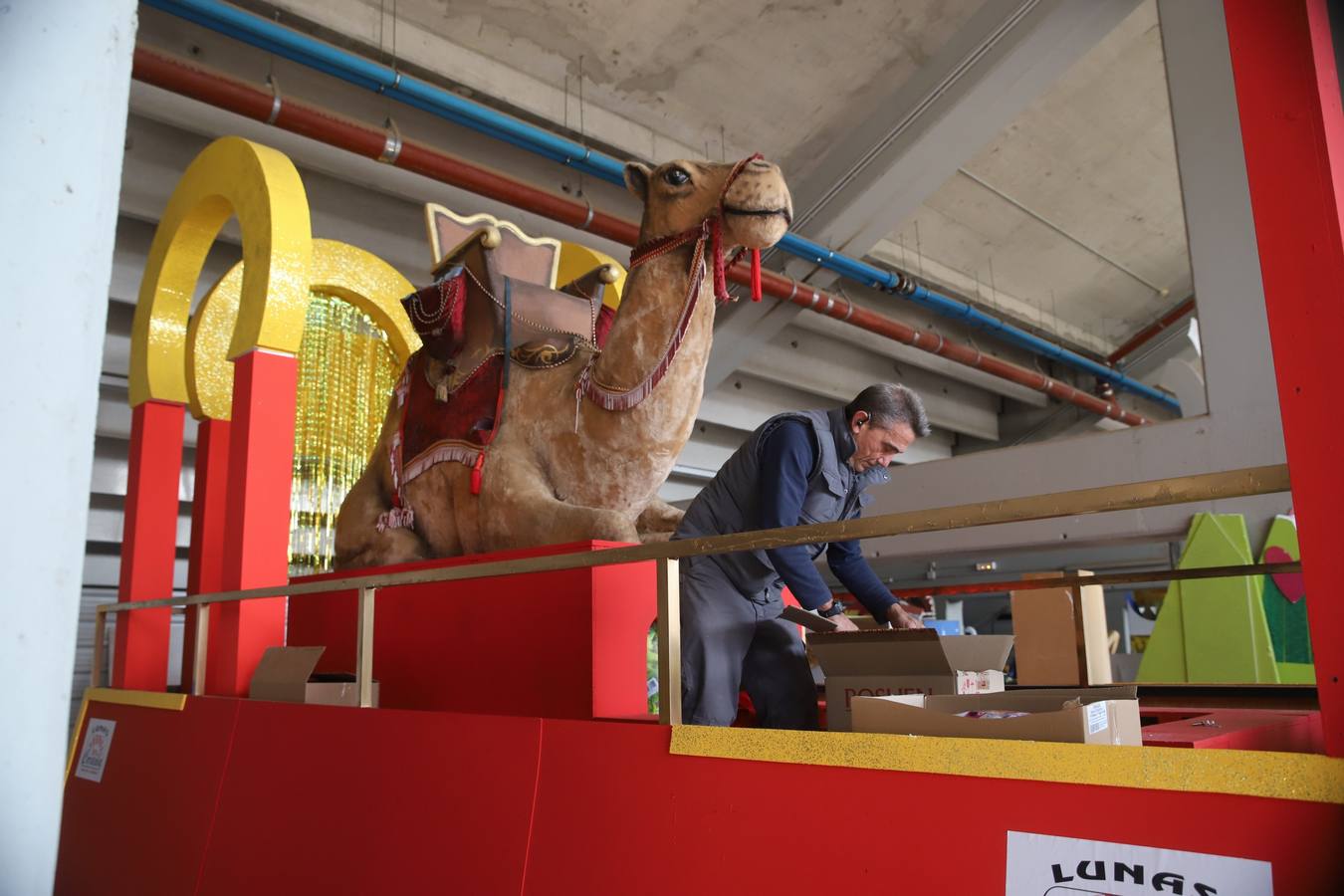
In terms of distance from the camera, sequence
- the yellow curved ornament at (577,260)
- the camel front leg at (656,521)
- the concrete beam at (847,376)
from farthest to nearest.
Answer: the concrete beam at (847,376)
the yellow curved ornament at (577,260)
the camel front leg at (656,521)

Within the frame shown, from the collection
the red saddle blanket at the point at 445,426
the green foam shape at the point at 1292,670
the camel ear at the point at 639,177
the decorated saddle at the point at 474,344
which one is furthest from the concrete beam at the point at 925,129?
the red saddle blanket at the point at 445,426

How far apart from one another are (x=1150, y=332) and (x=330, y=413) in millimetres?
10908

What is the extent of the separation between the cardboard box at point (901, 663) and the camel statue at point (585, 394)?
3.35ft

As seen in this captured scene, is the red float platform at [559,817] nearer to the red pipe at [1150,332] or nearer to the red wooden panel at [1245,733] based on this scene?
the red wooden panel at [1245,733]

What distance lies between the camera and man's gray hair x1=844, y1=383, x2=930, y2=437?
8.09ft

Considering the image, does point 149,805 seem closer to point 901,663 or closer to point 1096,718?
point 901,663

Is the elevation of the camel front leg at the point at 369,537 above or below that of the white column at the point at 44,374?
above

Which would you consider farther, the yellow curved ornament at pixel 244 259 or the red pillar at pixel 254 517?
the yellow curved ornament at pixel 244 259

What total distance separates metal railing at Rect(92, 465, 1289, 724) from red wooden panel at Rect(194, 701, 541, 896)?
0.75 feet

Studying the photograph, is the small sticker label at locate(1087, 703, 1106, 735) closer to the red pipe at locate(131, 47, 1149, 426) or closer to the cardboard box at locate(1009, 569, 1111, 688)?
the cardboard box at locate(1009, 569, 1111, 688)

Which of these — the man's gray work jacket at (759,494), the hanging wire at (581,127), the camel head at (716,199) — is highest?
the hanging wire at (581,127)

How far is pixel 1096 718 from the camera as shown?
57.6 inches

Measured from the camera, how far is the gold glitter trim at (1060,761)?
1.20m

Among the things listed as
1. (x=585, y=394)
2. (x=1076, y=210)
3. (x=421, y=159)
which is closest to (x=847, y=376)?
(x=1076, y=210)
